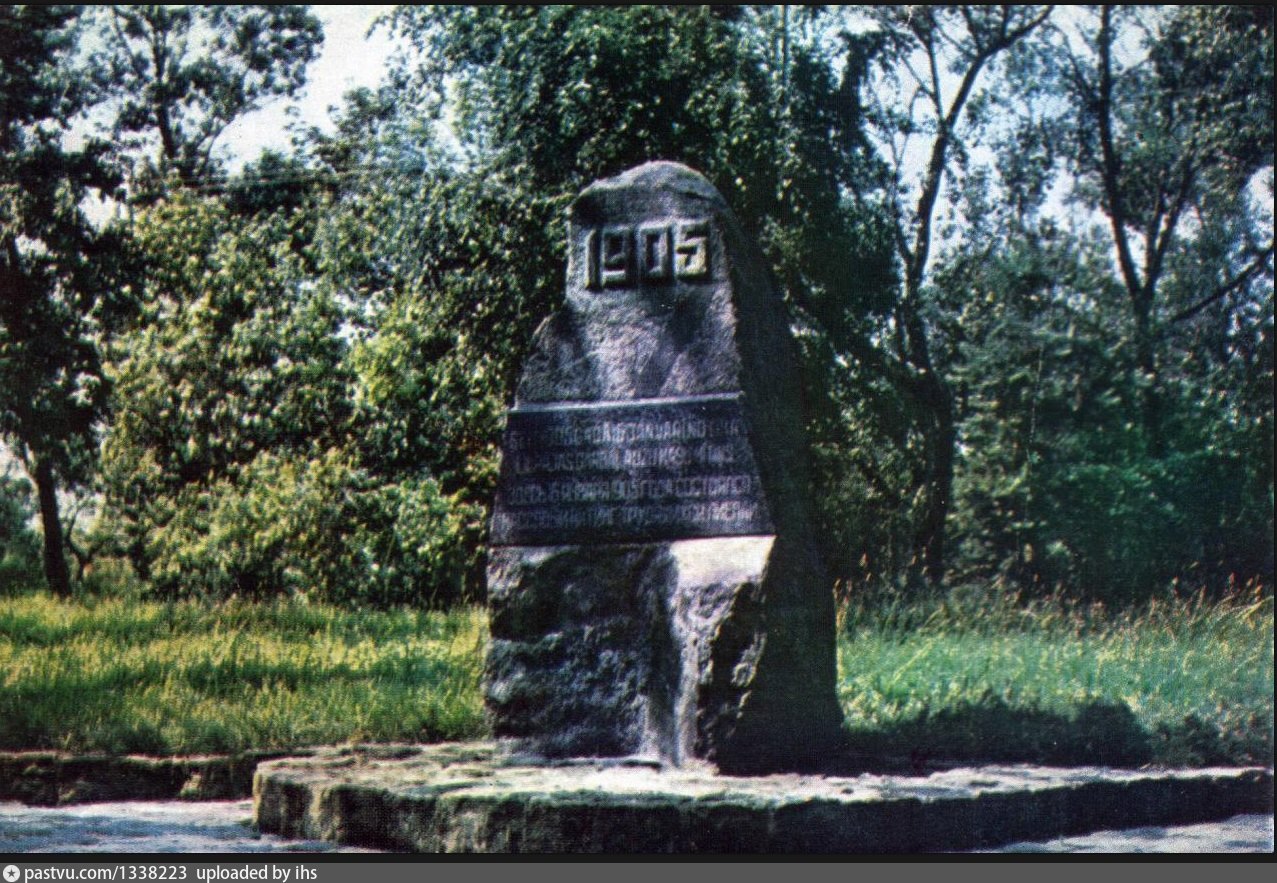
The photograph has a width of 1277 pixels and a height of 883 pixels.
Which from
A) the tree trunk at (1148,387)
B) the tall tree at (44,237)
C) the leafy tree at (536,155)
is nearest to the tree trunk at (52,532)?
the tall tree at (44,237)

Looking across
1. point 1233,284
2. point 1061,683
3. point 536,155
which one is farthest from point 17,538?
point 1233,284

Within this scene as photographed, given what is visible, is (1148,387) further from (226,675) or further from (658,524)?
(658,524)

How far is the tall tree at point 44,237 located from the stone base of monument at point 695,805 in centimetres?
619

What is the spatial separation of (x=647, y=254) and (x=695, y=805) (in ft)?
8.92

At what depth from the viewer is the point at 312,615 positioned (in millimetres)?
12320

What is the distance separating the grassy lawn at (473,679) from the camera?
759 cm

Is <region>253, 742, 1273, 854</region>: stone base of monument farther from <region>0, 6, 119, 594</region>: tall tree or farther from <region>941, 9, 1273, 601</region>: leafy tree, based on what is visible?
<region>941, 9, 1273, 601</region>: leafy tree

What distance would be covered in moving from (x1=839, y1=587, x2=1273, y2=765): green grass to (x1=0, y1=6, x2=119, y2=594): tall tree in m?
6.50

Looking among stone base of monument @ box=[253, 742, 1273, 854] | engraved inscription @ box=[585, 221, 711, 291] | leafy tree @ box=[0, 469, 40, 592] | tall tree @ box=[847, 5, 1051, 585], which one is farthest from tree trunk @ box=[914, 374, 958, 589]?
engraved inscription @ box=[585, 221, 711, 291]

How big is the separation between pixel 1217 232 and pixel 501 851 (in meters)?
11.4

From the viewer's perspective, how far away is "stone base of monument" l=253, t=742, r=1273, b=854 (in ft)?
17.2

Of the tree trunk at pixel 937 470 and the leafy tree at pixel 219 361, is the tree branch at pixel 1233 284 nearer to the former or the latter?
the tree trunk at pixel 937 470

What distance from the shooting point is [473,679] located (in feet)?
31.6

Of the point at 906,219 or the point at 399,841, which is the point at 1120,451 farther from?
the point at 399,841
